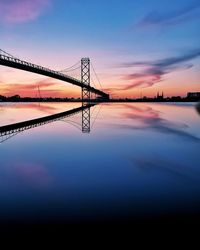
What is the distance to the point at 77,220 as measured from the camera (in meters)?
3.21

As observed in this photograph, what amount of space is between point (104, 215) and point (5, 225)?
1179 mm

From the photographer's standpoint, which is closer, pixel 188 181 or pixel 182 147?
Result: pixel 188 181

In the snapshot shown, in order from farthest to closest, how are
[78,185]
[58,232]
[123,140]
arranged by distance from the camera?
[123,140]
[78,185]
[58,232]

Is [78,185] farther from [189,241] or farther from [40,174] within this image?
[189,241]

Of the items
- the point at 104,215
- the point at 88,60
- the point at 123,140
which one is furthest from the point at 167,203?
the point at 88,60

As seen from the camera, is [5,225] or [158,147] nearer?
[5,225]

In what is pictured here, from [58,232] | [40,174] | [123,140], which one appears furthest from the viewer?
[123,140]

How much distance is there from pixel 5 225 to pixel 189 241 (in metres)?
2.02

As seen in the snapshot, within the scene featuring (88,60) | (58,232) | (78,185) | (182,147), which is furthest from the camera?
(88,60)

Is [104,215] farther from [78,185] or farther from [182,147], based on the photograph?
[182,147]

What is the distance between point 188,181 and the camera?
499 cm

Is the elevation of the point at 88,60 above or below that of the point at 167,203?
above

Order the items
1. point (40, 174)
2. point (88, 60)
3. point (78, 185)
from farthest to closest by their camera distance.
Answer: point (88, 60) → point (40, 174) → point (78, 185)

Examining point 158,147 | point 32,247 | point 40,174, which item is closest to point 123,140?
point 158,147
